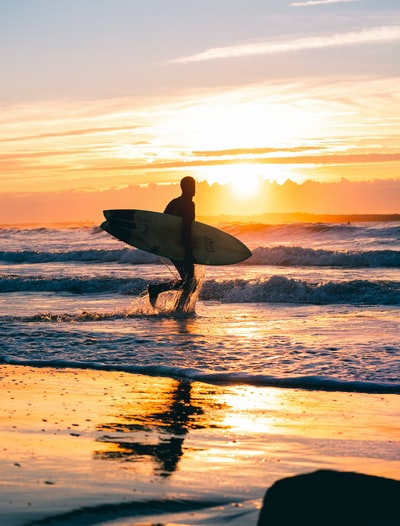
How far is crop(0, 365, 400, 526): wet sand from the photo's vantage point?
3906 mm

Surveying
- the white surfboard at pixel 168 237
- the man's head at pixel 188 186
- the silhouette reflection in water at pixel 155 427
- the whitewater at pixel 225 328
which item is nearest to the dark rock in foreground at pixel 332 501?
the silhouette reflection in water at pixel 155 427

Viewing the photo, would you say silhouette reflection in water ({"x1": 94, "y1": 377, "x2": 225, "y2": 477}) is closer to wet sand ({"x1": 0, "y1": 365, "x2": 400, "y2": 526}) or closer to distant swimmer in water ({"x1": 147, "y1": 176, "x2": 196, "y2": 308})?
wet sand ({"x1": 0, "y1": 365, "x2": 400, "y2": 526})

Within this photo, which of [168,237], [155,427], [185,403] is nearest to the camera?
[155,427]

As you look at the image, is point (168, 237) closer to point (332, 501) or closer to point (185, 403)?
point (185, 403)

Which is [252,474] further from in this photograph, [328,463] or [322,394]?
[322,394]

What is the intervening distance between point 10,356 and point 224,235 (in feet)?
20.4

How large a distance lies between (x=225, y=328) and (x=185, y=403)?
16.7 ft

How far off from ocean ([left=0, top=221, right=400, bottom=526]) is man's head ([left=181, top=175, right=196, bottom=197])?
1.61m

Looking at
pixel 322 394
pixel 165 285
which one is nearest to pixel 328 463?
pixel 322 394

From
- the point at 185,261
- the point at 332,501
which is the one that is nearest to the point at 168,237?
the point at 185,261

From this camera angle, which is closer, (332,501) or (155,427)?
(332,501)

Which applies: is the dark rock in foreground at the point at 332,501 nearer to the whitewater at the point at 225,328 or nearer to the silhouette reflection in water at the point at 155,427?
the silhouette reflection in water at the point at 155,427

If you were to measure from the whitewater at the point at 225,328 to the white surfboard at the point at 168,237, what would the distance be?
408 mm

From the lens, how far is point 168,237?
547 inches
